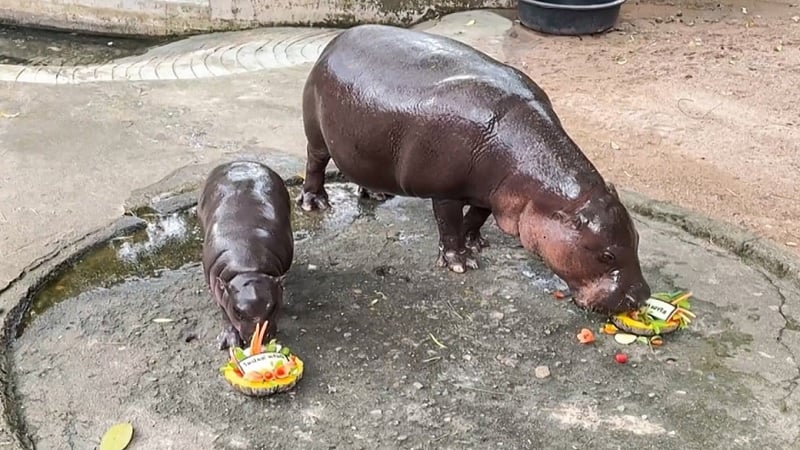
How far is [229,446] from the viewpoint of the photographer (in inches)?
127

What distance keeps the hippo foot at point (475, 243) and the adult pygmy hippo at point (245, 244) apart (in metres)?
0.93

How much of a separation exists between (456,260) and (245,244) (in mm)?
1088

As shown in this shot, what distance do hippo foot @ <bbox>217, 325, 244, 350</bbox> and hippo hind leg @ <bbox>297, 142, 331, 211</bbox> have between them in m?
1.31

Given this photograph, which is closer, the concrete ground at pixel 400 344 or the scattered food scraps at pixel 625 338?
the concrete ground at pixel 400 344

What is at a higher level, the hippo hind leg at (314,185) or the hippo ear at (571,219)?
the hippo ear at (571,219)

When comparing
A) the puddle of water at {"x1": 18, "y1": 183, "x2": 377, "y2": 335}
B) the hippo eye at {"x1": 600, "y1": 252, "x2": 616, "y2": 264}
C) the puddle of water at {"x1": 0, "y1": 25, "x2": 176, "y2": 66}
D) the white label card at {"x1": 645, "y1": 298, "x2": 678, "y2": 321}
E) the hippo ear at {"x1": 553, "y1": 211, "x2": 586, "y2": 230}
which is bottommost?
the puddle of water at {"x1": 0, "y1": 25, "x2": 176, "y2": 66}

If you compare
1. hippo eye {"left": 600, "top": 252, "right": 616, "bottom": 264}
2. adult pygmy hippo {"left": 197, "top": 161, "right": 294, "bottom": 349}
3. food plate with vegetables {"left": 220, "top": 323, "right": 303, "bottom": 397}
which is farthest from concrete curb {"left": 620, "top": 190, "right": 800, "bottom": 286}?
food plate with vegetables {"left": 220, "top": 323, "right": 303, "bottom": 397}

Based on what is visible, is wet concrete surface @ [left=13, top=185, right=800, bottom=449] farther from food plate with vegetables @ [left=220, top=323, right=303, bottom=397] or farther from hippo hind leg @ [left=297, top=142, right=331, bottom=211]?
hippo hind leg @ [left=297, top=142, right=331, bottom=211]

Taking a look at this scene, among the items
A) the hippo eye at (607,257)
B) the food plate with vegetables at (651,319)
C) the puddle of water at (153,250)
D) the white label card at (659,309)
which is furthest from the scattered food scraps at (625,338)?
the puddle of water at (153,250)

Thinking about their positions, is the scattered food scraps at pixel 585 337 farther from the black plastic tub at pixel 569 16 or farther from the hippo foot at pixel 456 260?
the black plastic tub at pixel 569 16

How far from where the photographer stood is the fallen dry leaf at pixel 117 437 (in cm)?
320

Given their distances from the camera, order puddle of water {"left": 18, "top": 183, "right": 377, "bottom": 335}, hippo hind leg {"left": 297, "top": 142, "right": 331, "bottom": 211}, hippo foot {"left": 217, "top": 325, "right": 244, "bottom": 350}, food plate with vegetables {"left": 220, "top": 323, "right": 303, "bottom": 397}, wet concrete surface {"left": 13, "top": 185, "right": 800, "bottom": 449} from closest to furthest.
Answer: wet concrete surface {"left": 13, "top": 185, "right": 800, "bottom": 449}, food plate with vegetables {"left": 220, "top": 323, "right": 303, "bottom": 397}, hippo foot {"left": 217, "top": 325, "right": 244, "bottom": 350}, puddle of water {"left": 18, "top": 183, "right": 377, "bottom": 335}, hippo hind leg {"left": 297, "top": 142, "right": 331, "bottom": 211}

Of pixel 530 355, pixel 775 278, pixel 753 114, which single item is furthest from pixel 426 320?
pixel 753 114

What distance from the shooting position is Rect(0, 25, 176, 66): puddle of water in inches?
317
